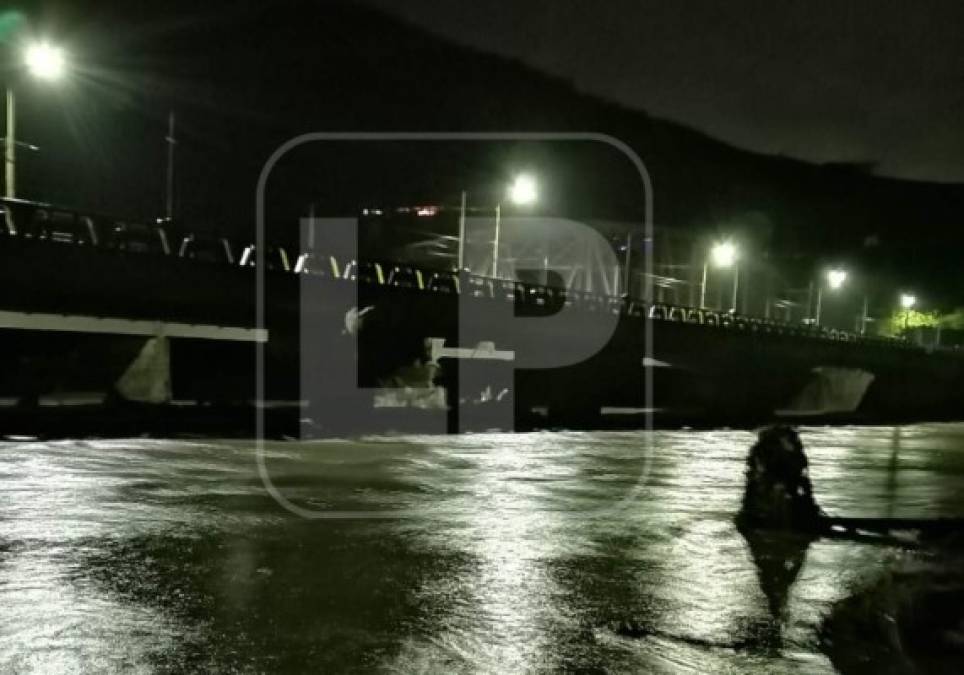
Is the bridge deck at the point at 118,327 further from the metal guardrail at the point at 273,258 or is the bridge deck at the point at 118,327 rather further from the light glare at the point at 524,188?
the light glare at the point at 524,188

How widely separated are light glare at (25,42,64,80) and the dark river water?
9316 millimetres

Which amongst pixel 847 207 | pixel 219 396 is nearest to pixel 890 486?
pixel 219 396

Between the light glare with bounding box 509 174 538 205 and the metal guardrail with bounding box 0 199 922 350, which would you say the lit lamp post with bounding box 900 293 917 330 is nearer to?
the metal guardrail with bounding box 0 199 922 350

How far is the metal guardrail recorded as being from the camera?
2169cm

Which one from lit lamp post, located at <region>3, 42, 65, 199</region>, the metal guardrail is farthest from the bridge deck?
lit lamp post, located at <region>3, 42, 65, 199</region>

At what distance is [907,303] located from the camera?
73438mm

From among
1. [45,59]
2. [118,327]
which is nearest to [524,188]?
[118,327]

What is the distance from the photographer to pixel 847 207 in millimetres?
85875

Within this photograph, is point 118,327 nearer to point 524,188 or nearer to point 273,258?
point 273,258

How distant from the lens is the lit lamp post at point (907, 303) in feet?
241

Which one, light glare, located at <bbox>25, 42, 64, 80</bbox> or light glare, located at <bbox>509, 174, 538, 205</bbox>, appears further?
light glare, located at <bbox>509, 174, 538, 205</bbox>

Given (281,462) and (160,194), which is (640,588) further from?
(160,194)

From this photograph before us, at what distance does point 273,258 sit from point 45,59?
29.5ft

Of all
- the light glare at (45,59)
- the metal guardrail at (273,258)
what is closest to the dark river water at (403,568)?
the metal guardrail at (273,258)
